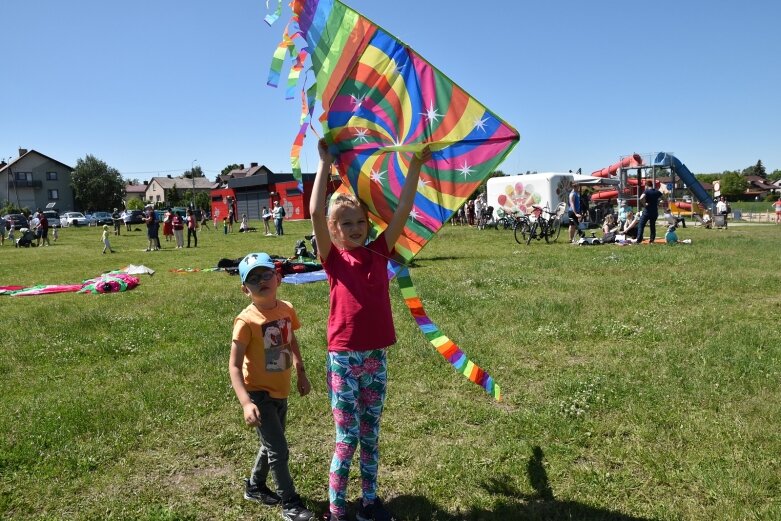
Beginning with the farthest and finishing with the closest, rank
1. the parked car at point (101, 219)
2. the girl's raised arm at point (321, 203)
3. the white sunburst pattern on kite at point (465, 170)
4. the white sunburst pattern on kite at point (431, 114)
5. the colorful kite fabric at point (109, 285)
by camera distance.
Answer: the parked car at point (101, 219)
the colorful kite fabric at point (109, 285)
the white sunburst pattern on kite at point (465, 170)
the white sunburst pattern on kite at point (431, 114)
the girl's raised arm at point (321, 203)

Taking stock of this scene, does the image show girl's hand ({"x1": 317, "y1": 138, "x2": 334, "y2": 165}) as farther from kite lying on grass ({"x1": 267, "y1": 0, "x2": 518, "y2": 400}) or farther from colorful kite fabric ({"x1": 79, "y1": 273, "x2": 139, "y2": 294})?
colorful kite fabric ({"x1": 79, "y1": 273, "x2": 139, "y2": 294})

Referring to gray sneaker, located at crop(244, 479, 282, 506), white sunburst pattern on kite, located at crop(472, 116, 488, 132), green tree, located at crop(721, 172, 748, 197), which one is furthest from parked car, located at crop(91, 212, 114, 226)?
green tree, located at crop(721, 172, 748, 197)

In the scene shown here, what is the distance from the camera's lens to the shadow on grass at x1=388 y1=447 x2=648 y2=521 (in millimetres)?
3545

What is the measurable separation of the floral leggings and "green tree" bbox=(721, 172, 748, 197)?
5225 inches

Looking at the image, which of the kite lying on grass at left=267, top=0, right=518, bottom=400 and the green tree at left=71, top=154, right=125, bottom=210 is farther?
the green tree at left=71, top=154, right=125, bottom=210

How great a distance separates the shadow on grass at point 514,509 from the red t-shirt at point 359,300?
119 cm

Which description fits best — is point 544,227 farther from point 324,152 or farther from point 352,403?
point 352,403

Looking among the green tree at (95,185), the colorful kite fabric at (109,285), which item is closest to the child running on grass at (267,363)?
the colorful kite fabric at (109,285)

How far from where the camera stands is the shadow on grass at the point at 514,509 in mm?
3545

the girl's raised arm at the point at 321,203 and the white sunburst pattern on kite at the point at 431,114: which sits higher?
the white sunburst pattern on kite at the point at 431,114

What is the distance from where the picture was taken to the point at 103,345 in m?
7.75

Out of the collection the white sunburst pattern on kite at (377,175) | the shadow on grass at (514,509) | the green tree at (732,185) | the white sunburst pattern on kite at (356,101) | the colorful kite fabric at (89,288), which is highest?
the green tree at (732,185)

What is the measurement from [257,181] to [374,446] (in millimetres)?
61161

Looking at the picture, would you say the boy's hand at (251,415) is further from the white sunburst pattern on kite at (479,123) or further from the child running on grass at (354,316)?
the white sunburst pattern on kite at (479,123)
